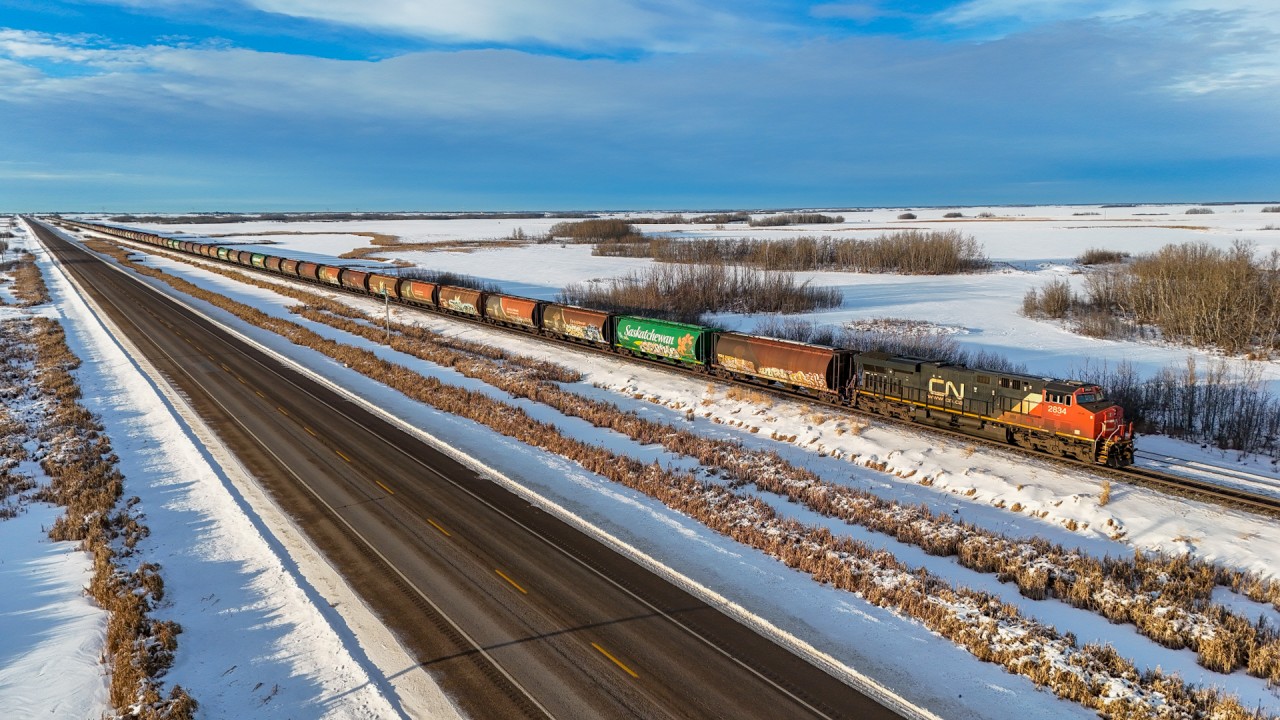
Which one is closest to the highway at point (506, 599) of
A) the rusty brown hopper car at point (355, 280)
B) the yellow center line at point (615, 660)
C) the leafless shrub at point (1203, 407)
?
the yellow center line at point (615, 660)

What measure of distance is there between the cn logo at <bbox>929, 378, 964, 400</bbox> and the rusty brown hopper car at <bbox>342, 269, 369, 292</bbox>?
60.1 m

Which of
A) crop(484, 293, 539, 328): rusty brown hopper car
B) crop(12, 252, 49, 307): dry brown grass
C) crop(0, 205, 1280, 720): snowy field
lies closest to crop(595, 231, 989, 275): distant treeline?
crop(484, 293, 539, 328): rusty brown hopper car

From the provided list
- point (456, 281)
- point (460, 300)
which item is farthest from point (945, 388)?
point (456, 281)

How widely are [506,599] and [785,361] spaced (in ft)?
65.7

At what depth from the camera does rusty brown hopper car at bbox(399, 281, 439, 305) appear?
59.4m

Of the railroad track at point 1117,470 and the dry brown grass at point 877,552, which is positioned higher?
the railroad track at point 1117,470

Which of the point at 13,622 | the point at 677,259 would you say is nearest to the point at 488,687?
the point at 13,622

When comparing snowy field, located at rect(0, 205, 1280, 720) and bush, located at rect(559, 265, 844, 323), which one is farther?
bush, located at rect(559, 265, 844, 323)

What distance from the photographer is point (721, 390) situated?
3509 cm

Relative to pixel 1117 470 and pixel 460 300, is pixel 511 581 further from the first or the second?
pixel 460 300

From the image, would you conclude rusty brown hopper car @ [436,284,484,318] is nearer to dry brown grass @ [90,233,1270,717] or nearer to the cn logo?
dry brown grass @ [90,233,1270,717]

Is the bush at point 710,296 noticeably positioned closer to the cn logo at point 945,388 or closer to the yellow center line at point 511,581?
the cn logo at point 945,388

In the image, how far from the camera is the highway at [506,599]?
12.7m

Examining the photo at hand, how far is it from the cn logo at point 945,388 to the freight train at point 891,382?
40 mm
